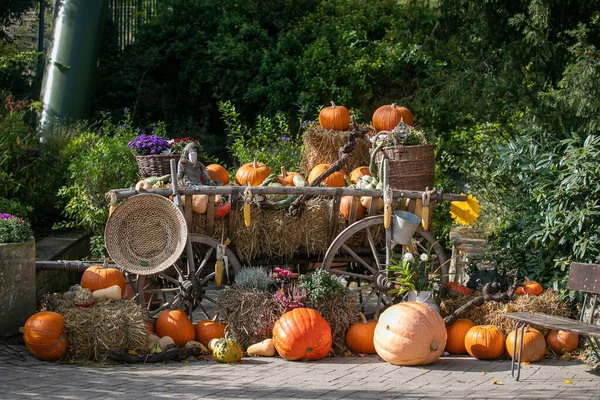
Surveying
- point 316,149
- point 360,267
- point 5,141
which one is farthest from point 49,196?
point 360,267

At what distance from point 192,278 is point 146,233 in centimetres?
60

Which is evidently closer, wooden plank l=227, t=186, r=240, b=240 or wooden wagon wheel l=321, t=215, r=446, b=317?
wooden plank l=227, t=186, r=240, b=240

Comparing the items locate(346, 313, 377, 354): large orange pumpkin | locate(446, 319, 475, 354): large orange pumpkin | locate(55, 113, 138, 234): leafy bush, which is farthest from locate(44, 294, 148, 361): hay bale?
locate(55, 113, 138, 234): leafy bush

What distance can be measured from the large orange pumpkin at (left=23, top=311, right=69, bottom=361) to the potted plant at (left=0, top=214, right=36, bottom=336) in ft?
1.36

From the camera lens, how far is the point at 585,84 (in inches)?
289

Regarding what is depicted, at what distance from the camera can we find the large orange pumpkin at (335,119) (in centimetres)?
973

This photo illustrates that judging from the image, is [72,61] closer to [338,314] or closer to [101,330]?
[101,330]

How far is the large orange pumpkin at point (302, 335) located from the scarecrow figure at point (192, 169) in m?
1.74

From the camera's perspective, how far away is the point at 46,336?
21.6ft

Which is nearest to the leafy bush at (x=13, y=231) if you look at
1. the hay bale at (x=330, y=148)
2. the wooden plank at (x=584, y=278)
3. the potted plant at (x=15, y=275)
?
the potted plant at (x=15, y=275)

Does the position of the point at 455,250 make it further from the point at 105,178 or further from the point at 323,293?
the point at 105,178

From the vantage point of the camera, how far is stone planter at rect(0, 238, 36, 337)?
6.98 m

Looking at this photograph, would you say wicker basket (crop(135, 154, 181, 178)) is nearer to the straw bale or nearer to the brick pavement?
the straw bale

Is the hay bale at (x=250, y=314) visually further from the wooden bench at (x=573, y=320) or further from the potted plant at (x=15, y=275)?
the wooden bench at (x=573, y=320)
